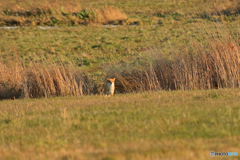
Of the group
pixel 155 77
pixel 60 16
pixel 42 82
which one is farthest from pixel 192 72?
pixel 60 16

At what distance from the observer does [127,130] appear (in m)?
5.62

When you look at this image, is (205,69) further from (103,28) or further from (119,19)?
(119,19)

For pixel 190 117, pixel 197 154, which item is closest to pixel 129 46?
pixel 190 117

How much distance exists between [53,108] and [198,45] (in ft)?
18.0

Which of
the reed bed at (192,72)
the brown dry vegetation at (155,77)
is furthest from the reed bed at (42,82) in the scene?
the reed bed at (192,72)

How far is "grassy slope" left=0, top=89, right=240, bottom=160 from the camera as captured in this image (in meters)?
4.68

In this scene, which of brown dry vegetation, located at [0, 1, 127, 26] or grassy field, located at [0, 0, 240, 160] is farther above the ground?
brown dry vegetation, located at [0, 1, 127, 26]

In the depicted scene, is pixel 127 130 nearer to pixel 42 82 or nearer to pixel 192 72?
pixel 192 72

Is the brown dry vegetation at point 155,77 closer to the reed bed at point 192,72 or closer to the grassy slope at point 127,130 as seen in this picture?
the reed bed at point 192,72

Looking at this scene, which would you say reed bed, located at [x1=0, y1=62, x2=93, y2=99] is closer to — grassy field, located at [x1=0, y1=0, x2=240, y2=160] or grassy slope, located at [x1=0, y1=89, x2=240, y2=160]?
grassy field, located at [x1=0, y1=0, x2=240, y2=160]

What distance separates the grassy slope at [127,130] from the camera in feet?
15.4

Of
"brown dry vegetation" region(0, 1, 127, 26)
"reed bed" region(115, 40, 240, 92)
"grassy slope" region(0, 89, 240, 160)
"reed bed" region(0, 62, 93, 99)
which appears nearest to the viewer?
"grassy slope" region(0, 89, 240, 160)

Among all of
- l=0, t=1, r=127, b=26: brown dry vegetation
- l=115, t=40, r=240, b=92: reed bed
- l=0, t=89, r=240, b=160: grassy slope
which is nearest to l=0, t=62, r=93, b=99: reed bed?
l=115, t=40, r=240, b=92: reed bed

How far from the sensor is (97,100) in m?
9.07
